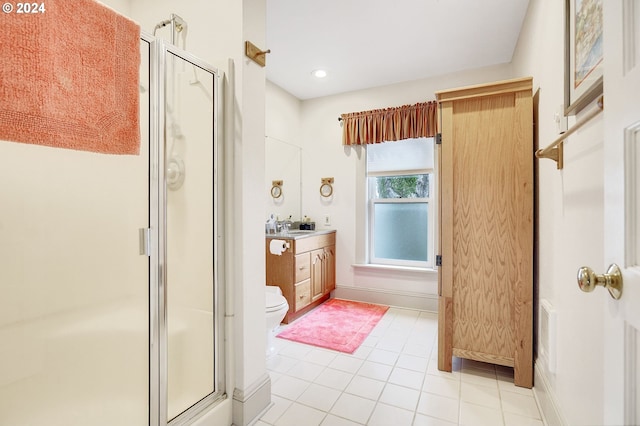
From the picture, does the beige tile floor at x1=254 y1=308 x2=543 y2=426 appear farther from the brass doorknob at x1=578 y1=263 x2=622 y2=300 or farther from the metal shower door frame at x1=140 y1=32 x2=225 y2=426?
the brass doorknob at x1=578 y1=263 x2=622 y2=300

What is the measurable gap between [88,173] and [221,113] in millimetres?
746

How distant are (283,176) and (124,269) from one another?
2522 millimetres

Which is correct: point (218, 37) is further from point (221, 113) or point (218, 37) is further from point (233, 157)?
point (233, 157)

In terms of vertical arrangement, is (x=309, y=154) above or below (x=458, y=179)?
above

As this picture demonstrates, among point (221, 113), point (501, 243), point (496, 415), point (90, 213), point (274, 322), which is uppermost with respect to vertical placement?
point (221, 113)

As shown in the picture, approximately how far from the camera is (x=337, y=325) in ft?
9.86

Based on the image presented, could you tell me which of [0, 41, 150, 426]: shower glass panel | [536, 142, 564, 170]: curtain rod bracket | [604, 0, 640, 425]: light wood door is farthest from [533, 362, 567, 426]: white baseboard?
[0, 41, 150, 426]: shower glass panel

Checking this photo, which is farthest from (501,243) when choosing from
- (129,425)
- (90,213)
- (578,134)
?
(90,213)

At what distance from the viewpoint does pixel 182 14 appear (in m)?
1.78

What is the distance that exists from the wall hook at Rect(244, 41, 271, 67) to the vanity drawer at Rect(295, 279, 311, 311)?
2.08 meters

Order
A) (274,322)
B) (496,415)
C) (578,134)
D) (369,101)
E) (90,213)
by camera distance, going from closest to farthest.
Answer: (578,134) → (90,213) → (496,415) → (274,322) → (369,101)

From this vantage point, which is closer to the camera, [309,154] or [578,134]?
[578,134]

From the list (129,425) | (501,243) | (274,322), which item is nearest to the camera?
(129,425)

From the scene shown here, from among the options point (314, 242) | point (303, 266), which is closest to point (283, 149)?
point (314, 242)
